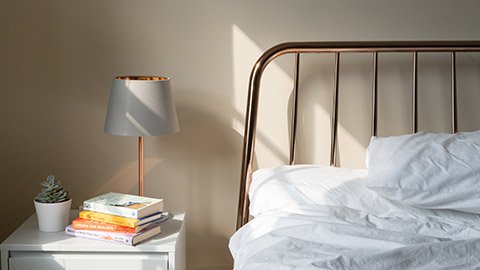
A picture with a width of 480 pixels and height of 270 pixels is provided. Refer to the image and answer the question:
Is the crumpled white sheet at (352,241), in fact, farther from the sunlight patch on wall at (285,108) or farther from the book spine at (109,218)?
the sunlight patch on wall at (285,108)

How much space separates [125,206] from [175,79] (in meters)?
0.58

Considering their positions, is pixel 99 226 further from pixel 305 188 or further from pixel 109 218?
pixel 305 188

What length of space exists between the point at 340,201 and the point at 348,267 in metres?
0.57

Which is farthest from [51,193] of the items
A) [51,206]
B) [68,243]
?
[68,243]

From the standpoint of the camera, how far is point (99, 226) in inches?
85.7

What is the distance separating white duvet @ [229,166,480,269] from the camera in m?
1.58

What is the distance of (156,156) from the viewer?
2617 millimetres

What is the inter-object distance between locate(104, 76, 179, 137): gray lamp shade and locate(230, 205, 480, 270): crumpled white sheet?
1.49 ft

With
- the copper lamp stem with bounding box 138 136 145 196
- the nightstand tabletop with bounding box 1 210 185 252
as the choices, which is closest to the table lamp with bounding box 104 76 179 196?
the copper lamp stem with bounding box 138 136 145 196

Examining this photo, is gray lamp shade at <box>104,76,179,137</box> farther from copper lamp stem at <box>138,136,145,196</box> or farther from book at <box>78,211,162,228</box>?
book at <box>78,211,162,228</box>

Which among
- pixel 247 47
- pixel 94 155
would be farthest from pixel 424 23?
pixel 94 155

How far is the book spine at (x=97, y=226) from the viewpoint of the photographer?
2.16m

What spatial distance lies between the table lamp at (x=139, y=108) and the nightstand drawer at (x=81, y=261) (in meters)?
0.39

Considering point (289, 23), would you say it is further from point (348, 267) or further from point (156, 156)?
point (348, 267)
